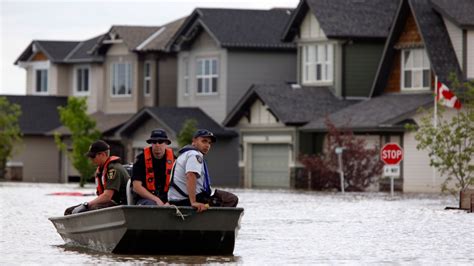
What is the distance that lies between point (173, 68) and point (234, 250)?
4959 centimetres

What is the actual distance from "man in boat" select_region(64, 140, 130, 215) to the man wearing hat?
1.85 ft

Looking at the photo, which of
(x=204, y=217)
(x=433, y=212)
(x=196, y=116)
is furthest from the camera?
(x=196, y=116)

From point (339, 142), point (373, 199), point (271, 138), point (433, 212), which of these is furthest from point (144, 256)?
point (271, 138)

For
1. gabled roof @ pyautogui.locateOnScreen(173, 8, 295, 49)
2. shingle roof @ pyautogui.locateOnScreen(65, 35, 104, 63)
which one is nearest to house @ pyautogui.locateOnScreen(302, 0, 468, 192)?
gabled roof @ pyautogui.locateOnScreen(173, 8, 295, 49)

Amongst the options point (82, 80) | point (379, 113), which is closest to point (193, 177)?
point (379, 113)

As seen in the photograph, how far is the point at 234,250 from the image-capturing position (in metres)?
25.0

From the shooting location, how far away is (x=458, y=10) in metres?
56.6

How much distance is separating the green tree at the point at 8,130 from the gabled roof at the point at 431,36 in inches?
894

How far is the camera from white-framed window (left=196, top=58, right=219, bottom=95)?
69250mm

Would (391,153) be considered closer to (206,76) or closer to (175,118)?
(175,118)

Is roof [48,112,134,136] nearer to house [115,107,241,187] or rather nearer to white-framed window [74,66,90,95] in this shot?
white-framed window [74,66,90,95]

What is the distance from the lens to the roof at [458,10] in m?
55.3

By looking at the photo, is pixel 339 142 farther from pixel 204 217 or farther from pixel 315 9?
pixel 204 217

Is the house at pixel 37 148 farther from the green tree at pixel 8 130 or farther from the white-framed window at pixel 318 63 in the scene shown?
the white-framed window at pixel 318 63
